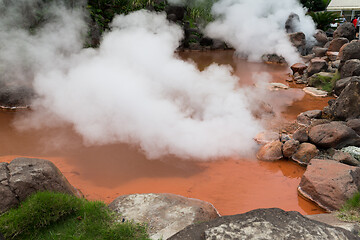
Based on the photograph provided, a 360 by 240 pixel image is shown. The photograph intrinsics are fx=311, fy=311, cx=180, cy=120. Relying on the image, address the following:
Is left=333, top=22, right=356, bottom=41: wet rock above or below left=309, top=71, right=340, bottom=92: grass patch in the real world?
above

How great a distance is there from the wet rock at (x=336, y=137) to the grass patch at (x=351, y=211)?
1.90m

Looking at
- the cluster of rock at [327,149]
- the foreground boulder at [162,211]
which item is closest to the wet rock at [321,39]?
the cluster of rock at [327,149]

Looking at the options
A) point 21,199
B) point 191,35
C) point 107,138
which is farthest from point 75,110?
point 191,35

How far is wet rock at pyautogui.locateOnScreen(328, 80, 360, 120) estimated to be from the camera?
6273mm

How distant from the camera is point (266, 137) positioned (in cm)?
567

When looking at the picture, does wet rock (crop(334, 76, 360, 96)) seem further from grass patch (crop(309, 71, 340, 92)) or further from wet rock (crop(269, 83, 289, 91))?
wet rock (crop(269, 83, 289, 91))

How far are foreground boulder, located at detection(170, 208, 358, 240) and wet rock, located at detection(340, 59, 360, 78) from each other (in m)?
7.69

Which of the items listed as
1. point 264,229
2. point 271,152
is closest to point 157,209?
point 264,229

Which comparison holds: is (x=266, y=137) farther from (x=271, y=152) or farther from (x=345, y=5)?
(x=345, y=5)

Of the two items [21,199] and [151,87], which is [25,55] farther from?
[21,199]

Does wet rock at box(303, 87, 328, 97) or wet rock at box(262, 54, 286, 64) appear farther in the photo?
wet rock at box(262, 54, 286, 64)

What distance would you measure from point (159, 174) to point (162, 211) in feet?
3.98

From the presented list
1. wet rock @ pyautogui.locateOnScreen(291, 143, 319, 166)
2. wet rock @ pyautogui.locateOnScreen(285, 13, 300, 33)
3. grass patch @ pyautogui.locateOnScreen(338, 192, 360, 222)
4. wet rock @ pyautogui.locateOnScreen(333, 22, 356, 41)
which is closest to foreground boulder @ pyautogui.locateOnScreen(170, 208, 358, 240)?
grass patch @ pyautogui.locateOnScreen(338, 192, 360, 222)

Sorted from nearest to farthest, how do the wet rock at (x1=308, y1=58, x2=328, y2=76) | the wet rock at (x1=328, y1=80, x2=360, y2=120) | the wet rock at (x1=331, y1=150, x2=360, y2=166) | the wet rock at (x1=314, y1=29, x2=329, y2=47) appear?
1. the wet rock at (x1=331, y1=150, x2=360, y2=166)
2. the wet rock at (x1=328, y1=80, x2=360, y2=120)
3. the wet rock at (x1=308, y1=58, x2=328, y2=76)
4. the wet rock at (x1=314, y1=29, x2=329, y2=47)
